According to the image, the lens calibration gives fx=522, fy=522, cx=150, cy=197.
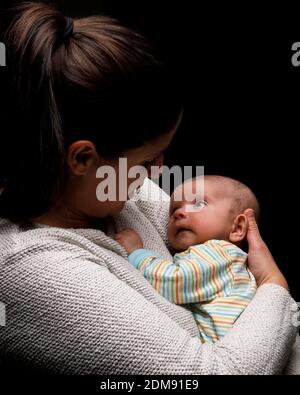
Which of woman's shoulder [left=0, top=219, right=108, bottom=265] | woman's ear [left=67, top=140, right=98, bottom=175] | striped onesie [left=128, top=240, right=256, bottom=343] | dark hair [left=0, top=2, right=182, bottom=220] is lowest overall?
striped onesie [left=128, top=240, right=256, bottom=343]

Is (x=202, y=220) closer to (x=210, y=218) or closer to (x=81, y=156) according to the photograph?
(x=210, y=218)

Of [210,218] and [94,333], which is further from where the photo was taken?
[210,218]

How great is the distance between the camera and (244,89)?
1.71m

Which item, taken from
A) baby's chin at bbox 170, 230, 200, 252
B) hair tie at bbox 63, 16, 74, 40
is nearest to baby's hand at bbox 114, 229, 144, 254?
baby's chin at bbox 170, 230, 200, 252

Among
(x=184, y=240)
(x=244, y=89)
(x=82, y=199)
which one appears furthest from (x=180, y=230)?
(x=244, y=89)

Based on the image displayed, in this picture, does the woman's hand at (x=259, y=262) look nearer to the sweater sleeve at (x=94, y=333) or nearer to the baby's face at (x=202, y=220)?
the baby's face at (x=202, y=220)

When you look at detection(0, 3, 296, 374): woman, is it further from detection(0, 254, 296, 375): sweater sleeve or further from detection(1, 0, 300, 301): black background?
detection(1, 0, 300, 301): black background

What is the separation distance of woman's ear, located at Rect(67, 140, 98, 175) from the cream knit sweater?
12cm

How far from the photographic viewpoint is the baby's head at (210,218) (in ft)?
4.32

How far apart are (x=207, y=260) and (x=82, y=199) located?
13.2 inches

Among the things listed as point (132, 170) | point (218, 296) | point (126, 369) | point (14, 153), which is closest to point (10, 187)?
point (14, 153)

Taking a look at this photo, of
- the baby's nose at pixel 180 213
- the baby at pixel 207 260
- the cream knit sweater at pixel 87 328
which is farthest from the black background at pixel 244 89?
the cream knit sweater at pixel 87 328

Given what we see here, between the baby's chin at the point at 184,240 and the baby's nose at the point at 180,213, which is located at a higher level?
the baby's nose at the point at 180,213

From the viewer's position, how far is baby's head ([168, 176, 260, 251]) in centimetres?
132
